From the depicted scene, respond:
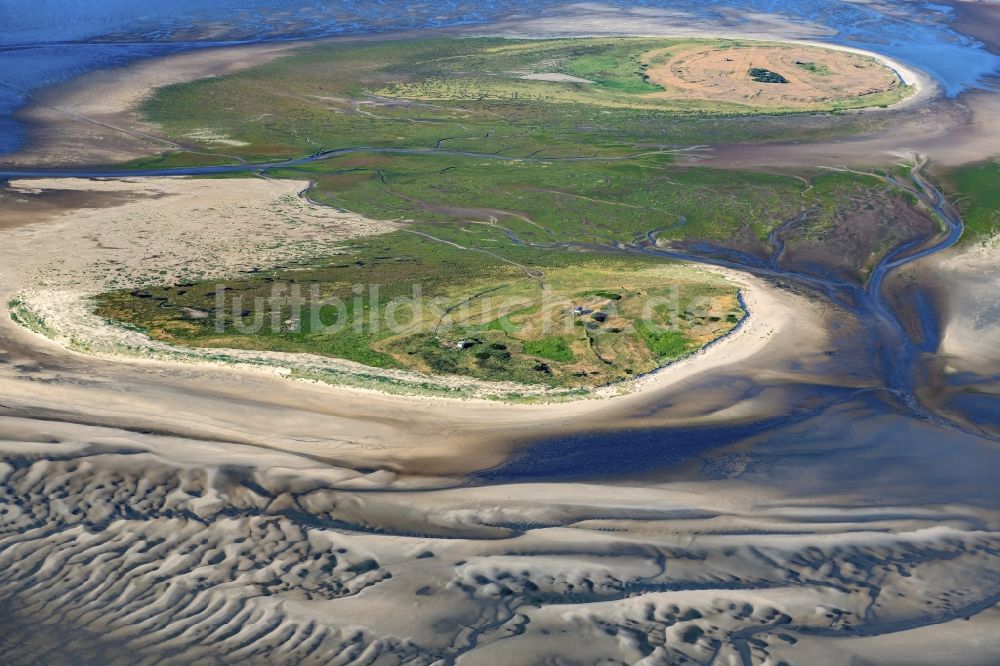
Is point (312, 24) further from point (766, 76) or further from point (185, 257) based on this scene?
point (185, 257)

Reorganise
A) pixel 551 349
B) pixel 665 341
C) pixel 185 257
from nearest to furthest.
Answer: pixel 551 349
pixel 665 341
pixel 185 257

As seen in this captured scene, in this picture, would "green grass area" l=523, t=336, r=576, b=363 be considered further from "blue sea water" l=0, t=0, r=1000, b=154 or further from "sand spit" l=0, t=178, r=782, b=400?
"blue sea water" l=0, t=0, r=1000, b=154

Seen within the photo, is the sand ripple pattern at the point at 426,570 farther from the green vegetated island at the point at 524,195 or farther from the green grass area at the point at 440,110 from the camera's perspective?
the green grass area at the point at 440,110

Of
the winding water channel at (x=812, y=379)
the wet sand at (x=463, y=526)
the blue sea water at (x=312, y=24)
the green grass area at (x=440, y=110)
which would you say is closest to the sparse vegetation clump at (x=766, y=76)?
the green grass area at (x=440, y=110)

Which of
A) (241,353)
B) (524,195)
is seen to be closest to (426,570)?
(241,353)

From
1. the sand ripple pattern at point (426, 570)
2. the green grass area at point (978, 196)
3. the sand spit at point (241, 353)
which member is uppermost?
the green grass area at point (978, 196)

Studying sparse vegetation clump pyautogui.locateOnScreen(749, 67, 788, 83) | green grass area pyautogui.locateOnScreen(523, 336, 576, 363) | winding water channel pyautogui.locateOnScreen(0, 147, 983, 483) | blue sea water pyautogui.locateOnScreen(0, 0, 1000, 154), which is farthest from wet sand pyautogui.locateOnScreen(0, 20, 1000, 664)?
blue sea water pyautogui.locateOnScreen(0, 0, 1000, 154)
